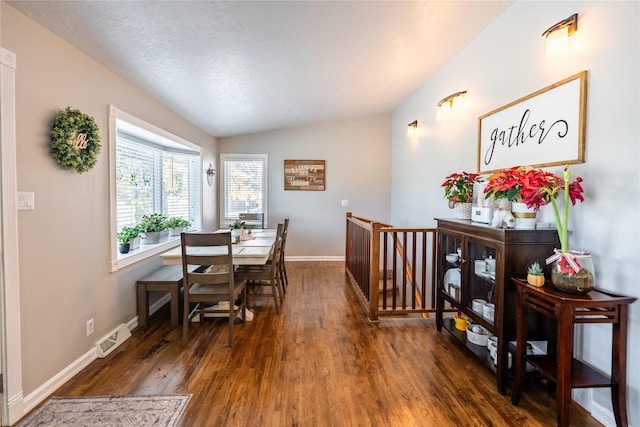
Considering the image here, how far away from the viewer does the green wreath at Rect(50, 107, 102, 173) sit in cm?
191

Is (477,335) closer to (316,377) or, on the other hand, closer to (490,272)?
(490,272)

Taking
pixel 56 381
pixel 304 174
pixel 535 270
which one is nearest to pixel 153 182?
pixel 56 381

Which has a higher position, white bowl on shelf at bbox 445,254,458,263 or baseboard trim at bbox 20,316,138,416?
white bowl on shelf at bbox 445,254,458,263

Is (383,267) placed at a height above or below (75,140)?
below

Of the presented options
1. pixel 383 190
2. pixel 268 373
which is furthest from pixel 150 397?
pixel 383 190

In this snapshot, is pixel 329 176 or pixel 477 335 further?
pixel 329 176

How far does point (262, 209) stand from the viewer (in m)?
5.69

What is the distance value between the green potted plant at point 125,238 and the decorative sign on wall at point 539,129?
3412mm

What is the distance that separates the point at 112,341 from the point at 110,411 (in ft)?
2.81

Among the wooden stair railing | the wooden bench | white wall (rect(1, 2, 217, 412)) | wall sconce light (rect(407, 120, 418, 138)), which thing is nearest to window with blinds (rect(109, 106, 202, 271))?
white wall (rect(1, 2, 217, 412))

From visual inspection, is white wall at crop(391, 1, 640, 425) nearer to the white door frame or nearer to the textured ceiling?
the textured ceiling

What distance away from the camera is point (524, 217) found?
1883 millimetres

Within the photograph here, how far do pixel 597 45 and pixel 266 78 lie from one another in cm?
263

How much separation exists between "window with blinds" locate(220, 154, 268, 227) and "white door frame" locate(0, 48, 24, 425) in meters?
4.01
